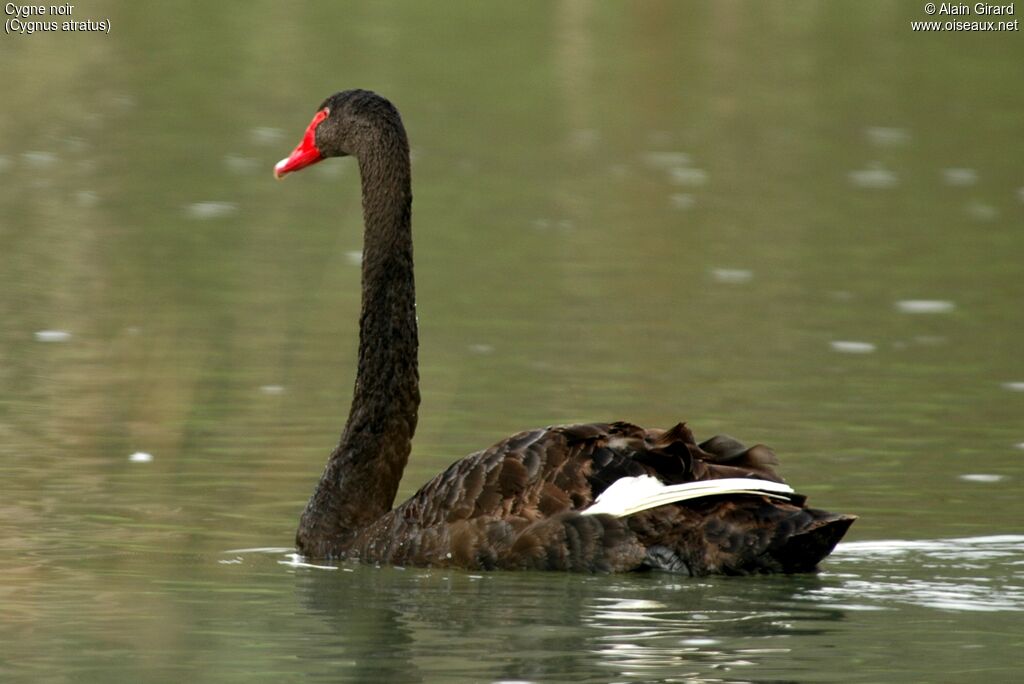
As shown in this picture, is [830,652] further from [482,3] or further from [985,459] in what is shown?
[482,3]

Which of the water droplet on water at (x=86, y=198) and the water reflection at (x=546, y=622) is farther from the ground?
the water droplet on water at (x=86, y=198)

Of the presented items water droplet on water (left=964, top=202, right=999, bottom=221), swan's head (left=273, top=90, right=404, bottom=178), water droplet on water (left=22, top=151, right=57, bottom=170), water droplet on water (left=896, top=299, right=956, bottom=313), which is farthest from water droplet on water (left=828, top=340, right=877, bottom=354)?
water droplet on water (left=22, top=151, right=57, bottom=170)

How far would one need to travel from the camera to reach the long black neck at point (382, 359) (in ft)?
28.1

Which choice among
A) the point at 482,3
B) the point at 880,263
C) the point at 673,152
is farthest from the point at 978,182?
the point at 482,3

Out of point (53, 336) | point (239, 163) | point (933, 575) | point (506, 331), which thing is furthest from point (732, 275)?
point (933, 575)

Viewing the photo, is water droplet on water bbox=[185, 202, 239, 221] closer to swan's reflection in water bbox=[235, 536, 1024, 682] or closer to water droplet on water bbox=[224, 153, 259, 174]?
water droplet on water bbox=[224, 153, 259, 174]

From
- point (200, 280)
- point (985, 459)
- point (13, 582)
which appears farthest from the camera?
point (200, 280)

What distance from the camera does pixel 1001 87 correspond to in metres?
24.9

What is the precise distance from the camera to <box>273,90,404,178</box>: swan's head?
29.2 feet

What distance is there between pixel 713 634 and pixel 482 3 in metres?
25.5

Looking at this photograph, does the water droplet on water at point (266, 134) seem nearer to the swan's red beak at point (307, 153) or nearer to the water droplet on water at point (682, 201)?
the water droplet on water at point (682, 201)

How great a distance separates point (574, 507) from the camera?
7762 mm

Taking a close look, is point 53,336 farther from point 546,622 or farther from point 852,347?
point 546,622

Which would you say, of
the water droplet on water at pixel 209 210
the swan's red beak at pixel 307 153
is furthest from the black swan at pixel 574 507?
the water droplet on water at pixel 209 210
